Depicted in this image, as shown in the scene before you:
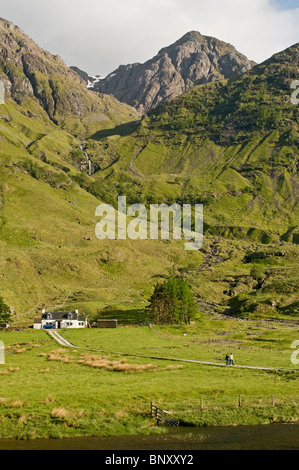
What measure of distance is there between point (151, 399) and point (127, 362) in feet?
68.2

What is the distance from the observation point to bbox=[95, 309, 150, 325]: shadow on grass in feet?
436

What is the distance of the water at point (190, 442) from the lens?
31453 mm

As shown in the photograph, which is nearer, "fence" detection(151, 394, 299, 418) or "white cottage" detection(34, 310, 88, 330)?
"fence" detection(151, 394, 299, 418)

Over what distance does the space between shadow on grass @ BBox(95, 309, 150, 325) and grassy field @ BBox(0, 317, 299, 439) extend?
48.7m

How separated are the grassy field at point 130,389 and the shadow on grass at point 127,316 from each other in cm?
4873

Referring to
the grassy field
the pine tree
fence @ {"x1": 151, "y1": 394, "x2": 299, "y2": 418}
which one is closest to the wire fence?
fence @ {"x1": 151, "y1": 394, "x2": 299, "y2": 418}

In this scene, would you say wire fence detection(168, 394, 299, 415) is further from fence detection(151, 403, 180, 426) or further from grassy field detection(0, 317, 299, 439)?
fence detection(151, 403, 180, 426)

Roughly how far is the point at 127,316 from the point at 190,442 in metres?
109

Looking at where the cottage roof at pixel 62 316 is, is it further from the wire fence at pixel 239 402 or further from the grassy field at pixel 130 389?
the wire fence at pixel 239 402

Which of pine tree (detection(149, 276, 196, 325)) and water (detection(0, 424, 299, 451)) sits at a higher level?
pine tree (detection(149, 276, 196, 325))

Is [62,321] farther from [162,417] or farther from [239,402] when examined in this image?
[162,417]

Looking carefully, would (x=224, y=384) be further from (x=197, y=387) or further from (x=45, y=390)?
(x=45, y=390)

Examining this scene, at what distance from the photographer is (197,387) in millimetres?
47594
